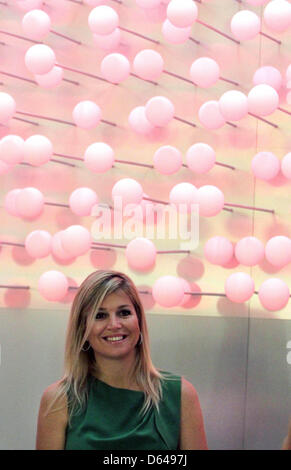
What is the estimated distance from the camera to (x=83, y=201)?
2029mm

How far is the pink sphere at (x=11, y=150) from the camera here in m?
2.01

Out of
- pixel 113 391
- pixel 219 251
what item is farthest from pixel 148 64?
pixel 113 391

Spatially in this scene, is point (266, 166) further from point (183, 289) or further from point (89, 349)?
point (89, 349)

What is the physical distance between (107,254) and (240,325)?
42 cm

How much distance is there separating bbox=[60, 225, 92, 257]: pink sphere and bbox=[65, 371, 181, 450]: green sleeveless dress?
444 millimetres

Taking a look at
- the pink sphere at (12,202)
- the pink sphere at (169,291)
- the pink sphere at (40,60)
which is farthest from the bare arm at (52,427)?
the pink sphere at (40,60)

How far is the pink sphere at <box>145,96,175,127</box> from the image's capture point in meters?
1.96

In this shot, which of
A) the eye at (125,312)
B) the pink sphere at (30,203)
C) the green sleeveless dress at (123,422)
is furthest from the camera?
the pink sphere at (30,203)

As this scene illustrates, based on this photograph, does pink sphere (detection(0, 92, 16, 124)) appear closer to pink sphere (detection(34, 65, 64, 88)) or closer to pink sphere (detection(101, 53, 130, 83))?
pink sphere (detection(34, 65, 64, 88))

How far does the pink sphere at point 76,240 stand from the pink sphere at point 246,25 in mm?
641

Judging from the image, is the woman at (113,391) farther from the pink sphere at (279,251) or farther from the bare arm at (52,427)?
the pink sphere at (279,251)

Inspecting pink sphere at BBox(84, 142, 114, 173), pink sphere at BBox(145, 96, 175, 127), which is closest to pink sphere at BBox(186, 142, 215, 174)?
pink sphere at BBox(145, 96, 175, 127)

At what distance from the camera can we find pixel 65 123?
7.22ft

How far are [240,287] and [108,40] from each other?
781 mm
